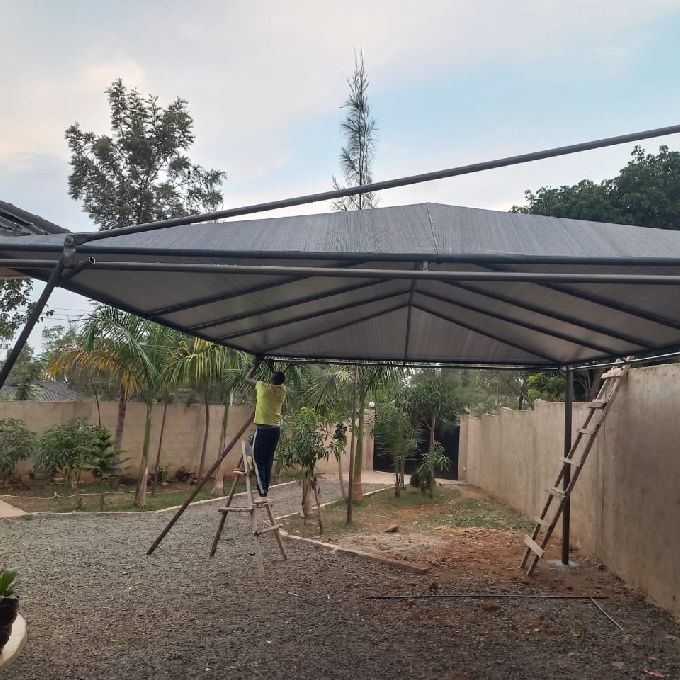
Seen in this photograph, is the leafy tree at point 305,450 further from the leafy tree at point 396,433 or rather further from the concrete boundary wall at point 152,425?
the concrete boundary wall at point 152,425

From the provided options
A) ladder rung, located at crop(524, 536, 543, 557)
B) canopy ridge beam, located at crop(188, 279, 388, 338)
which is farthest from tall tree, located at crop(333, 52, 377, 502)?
canopy ridge beam, located at crop(188, 279, 388, 338)

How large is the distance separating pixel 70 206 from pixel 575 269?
17352mm

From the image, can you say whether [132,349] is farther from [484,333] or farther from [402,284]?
[402,284]

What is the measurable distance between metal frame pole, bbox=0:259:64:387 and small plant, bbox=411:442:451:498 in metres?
9.96

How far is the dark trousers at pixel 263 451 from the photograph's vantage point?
21.6 ft

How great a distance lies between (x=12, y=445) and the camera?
1103 cm

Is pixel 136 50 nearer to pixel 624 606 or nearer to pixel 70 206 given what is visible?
pixel 70 206

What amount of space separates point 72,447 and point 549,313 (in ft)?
25.8

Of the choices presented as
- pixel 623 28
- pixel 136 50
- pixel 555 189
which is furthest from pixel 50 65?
pixel 555 189

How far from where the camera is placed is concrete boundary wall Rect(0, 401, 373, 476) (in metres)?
12.1

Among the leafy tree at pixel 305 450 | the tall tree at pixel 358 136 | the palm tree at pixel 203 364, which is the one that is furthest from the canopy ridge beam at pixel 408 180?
the tall tree at pixel 358 136

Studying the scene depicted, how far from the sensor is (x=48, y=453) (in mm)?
10188

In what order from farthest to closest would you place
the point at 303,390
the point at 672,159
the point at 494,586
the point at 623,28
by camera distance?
the point at 672,159, the point at 303,390, the point at 623,28, the point at 494,586

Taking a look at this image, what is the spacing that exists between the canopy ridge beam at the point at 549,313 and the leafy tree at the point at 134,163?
14654 millimetres
